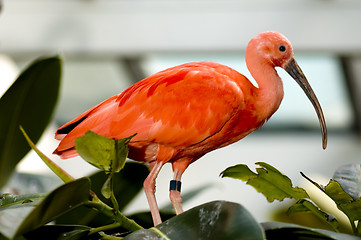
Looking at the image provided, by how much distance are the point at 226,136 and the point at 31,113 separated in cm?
40

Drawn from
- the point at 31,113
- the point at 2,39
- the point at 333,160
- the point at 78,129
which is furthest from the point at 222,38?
the point at 78,129

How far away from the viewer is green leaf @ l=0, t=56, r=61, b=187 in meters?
0.88

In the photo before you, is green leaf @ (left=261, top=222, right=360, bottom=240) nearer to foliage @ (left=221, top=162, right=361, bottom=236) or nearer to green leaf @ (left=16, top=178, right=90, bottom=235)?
foliage @ (left=221, top=162, right=361, bottom=236)

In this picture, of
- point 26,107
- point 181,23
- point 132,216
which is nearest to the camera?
point 132,216

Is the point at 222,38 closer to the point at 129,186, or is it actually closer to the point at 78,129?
the point at 129,186

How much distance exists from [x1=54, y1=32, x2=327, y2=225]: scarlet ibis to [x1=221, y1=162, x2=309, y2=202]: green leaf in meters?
0.06

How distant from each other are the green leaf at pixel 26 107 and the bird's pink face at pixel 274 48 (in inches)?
14.8

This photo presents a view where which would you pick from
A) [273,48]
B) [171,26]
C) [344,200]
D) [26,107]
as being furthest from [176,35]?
[344,200]

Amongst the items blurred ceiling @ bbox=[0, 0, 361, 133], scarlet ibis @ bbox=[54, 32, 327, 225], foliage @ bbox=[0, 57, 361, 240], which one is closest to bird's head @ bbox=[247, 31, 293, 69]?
scarlet ibis @ bbox=[54, 32, 327, 225]

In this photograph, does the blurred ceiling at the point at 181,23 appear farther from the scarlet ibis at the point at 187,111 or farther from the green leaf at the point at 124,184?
the scarlet ibis at the point at 187,111

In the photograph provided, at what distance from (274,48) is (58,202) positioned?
35 centimetres

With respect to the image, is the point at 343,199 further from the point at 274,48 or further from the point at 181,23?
the point at 181,23

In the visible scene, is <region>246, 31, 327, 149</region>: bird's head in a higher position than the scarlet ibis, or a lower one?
higher

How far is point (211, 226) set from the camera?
1.66 feet
